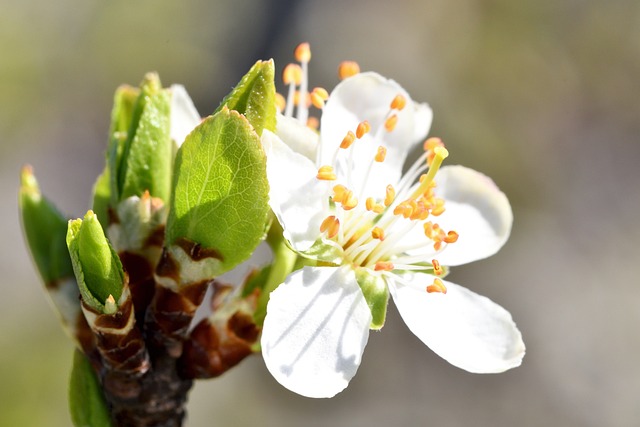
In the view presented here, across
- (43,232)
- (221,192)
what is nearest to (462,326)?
(221,192)

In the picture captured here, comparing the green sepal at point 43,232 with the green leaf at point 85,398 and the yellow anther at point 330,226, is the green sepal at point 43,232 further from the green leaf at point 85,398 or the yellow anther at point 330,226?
the yellow anther at point 330,226

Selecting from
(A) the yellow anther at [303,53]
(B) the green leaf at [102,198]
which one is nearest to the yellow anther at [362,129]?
(A) the yellow anther at [303,53]

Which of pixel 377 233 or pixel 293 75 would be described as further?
pixel 293 75

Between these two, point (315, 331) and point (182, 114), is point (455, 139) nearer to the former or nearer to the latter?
point (182, 114)

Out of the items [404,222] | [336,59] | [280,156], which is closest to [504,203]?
[404,222]

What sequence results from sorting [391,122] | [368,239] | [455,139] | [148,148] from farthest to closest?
[455,139]
[391,122]
[368,239]
[148,148]

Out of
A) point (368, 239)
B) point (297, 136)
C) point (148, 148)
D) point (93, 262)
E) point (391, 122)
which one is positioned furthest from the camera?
point (391, 122)

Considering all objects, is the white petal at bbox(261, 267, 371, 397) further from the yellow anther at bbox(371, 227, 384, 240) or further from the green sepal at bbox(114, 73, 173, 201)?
the green sepal at bbox(114, 73, 173, 201)
